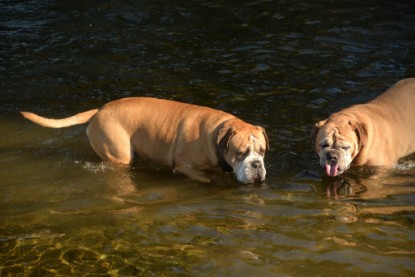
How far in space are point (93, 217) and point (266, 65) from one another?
5.11m

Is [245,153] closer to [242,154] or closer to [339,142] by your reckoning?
[242,154]

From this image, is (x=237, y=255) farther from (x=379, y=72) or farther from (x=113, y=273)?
(x=379, y=72)

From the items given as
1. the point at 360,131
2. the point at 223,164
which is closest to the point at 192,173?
the point at 223,164

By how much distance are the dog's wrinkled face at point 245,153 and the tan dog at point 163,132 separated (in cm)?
3

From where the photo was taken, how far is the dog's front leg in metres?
7.02

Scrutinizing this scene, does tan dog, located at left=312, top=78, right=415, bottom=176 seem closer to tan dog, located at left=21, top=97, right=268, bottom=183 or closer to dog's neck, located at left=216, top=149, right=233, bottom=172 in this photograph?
tan dog, located at left=21, top=97, right=268, bottom=183

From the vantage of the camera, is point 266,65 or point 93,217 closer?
point 93,217

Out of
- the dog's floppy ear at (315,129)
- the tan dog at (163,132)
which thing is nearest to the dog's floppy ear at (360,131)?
the dog's floppy ear at (315,129)

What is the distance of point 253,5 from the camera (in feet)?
44.9

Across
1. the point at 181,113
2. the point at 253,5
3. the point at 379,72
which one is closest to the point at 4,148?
the point at 181,113

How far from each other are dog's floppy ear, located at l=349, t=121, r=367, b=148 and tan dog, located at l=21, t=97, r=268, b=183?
93 cm

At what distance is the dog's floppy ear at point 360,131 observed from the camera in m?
6.95

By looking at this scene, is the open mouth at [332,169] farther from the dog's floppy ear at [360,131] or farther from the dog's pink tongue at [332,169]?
the dog's floppy ear at [360,131]

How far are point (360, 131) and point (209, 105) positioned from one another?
8.74 feet
